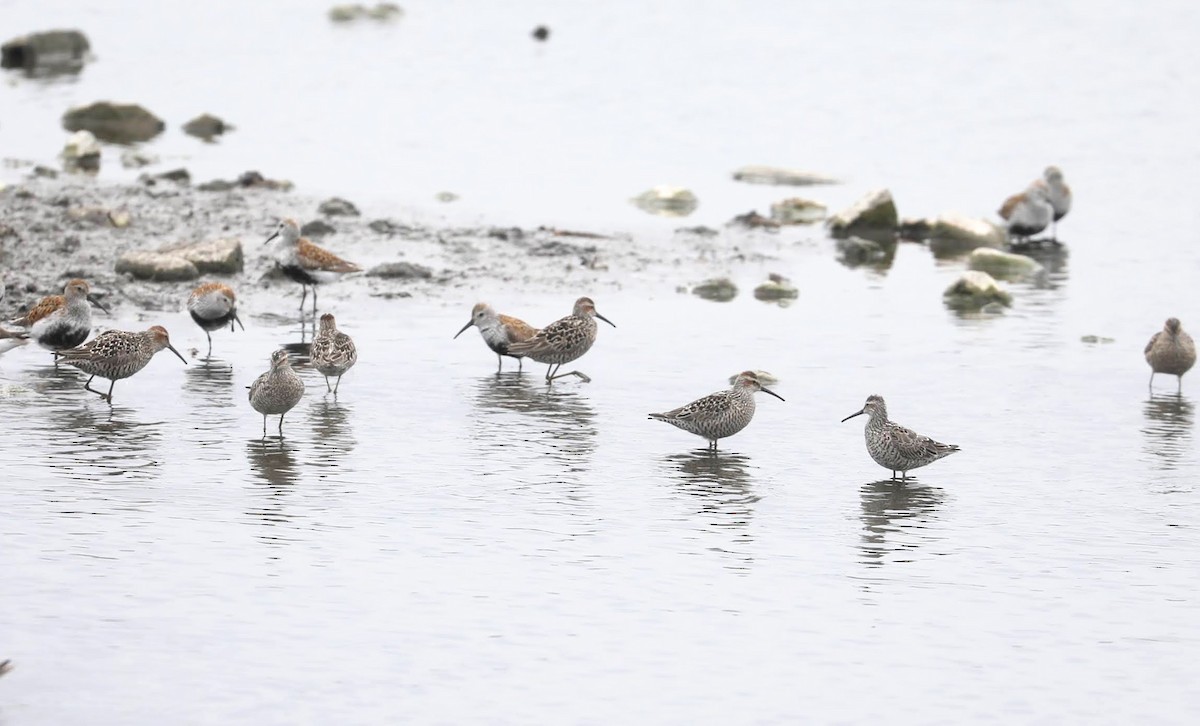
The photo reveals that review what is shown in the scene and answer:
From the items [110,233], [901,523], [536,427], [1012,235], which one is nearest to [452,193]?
[110,233]

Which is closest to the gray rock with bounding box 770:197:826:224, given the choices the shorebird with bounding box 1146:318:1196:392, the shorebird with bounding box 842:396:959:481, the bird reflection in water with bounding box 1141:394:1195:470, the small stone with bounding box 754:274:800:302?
the small stone with bounding box 754:274:800:302

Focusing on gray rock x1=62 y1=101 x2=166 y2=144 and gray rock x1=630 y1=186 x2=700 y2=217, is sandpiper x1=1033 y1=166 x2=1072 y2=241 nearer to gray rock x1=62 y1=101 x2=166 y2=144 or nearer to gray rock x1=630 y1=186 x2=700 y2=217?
gray rock x1=630 y1=186 x2=700 y2=217

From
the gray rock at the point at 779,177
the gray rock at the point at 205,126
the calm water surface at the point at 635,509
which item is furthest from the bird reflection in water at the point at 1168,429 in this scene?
the gray rock at the point at 205,126

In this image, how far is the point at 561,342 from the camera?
19922mm

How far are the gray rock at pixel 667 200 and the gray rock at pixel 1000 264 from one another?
18.7ft

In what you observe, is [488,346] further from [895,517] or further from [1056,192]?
[1056,192]

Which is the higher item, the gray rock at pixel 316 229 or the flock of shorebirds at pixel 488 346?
the gray rock at pixel 316 229

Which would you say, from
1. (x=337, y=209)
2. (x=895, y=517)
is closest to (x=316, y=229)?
(x=337, y=209)

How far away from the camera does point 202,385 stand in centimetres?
1906

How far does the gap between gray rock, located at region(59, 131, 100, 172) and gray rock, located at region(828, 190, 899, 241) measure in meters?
13.9

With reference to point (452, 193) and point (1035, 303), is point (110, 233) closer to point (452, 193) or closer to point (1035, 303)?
point (452, 193)

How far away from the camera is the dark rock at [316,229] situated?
27188 millimetres

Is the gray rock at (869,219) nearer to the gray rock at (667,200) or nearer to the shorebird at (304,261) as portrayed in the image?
the gray rock at (667,200)

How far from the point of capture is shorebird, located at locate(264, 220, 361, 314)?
23062 mm
